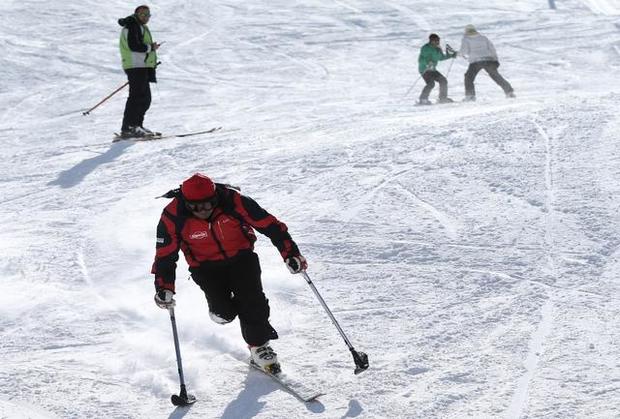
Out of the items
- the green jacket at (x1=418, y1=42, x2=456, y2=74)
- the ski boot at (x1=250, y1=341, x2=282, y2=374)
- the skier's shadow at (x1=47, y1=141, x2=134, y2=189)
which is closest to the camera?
the ski boot at (x1=250, y1=341, x2=282, y2=374)

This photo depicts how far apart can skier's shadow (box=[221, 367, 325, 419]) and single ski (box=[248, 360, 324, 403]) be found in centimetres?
2

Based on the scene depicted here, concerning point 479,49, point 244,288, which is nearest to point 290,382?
point 244,288

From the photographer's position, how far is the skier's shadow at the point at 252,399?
539 cm

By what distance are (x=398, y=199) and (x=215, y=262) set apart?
3.63 m

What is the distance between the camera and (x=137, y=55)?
12.3 meters

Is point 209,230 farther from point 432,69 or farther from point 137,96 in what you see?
point 432,69

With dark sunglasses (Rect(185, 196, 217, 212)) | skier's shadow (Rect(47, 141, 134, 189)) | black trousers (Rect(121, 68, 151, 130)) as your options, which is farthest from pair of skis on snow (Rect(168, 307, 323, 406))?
black trousers (Rect(121, 68, 151, 130))

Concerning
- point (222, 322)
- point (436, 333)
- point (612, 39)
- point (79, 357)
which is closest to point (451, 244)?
point (436, 333)

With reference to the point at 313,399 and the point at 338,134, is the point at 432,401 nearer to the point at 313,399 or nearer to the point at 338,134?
the point at 313,399

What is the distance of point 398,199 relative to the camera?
9.13m

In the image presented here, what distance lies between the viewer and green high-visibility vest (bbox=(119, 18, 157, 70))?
12.2m

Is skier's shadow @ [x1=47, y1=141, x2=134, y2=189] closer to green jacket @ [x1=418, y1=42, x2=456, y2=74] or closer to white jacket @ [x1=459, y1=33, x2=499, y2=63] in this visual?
green jacket @ [x1=418, y1=42, x2=456, y2=74]

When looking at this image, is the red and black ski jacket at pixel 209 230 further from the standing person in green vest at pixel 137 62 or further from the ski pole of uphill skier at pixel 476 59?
the ski pole of uphill skier at pixel 476 59

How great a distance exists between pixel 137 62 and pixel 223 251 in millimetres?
7074
